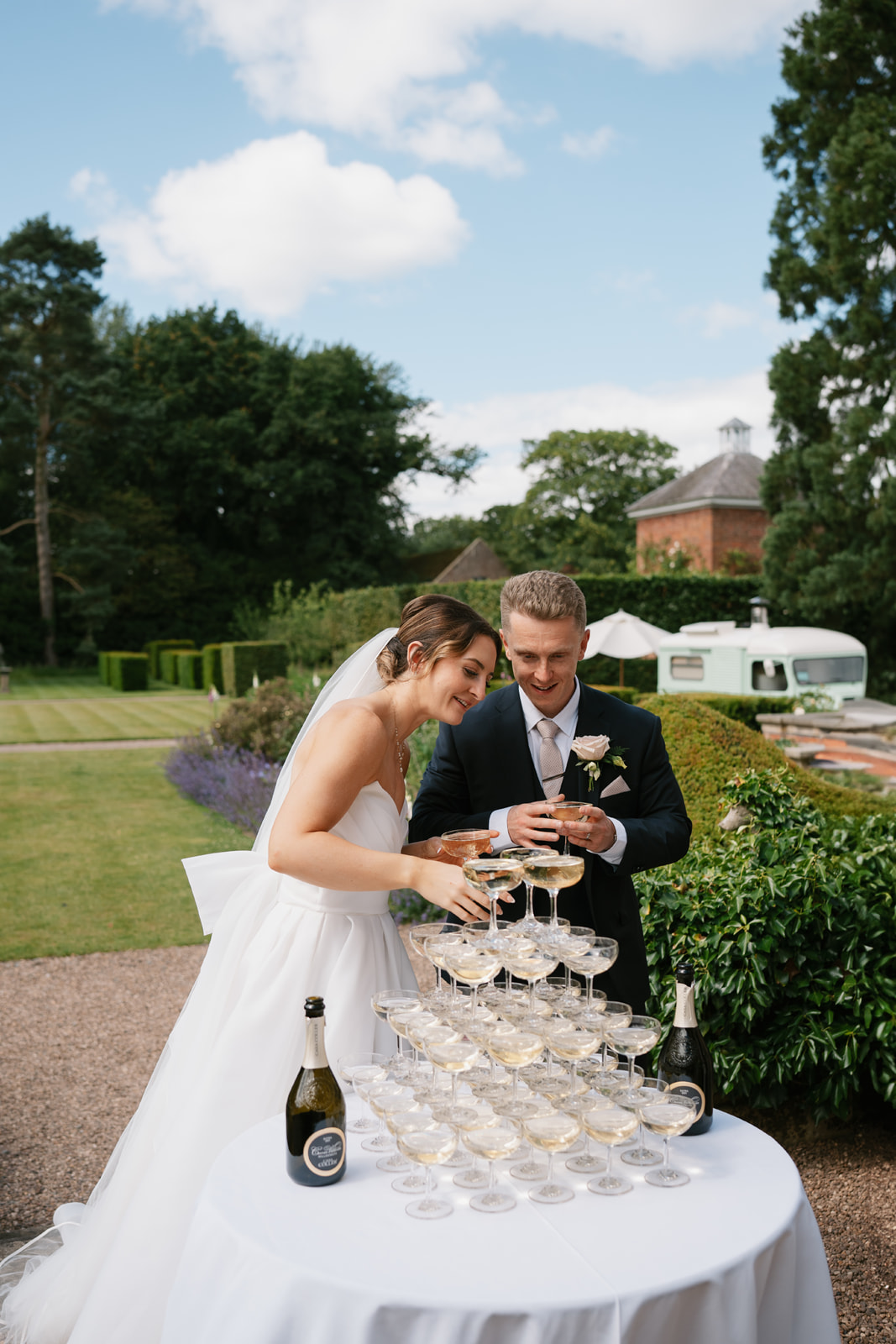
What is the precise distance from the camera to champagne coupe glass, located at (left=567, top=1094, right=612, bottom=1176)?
1.82 metres

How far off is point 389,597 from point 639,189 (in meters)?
13.5

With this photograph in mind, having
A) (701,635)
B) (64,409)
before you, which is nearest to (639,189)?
(701,635)

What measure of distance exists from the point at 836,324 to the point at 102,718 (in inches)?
712

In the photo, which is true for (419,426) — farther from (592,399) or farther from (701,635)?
(701,635)

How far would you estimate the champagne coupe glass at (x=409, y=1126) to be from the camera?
1.78 m

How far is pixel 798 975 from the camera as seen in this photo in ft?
12.7

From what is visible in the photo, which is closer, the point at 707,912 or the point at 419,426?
the point at 707,912

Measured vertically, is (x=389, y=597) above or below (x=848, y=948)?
above

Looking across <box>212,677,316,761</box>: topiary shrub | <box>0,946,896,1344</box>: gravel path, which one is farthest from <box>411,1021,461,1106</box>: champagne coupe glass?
<box>212,677,316,761</box>: topiary shrub

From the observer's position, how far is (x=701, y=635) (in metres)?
17.8

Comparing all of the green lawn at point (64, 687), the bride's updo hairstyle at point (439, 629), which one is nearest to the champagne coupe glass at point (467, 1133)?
the bride's updo hairstyle at point (439, 629)

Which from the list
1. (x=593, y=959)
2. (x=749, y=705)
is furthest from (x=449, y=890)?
(x=749, y=705)

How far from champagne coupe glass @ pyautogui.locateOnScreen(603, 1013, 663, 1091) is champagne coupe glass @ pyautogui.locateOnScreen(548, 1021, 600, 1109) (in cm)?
9

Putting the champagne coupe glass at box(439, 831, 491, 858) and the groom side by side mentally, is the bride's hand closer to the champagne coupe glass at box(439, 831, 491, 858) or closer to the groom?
the champagne coupe glass at box(439, 831, 491, 858)
